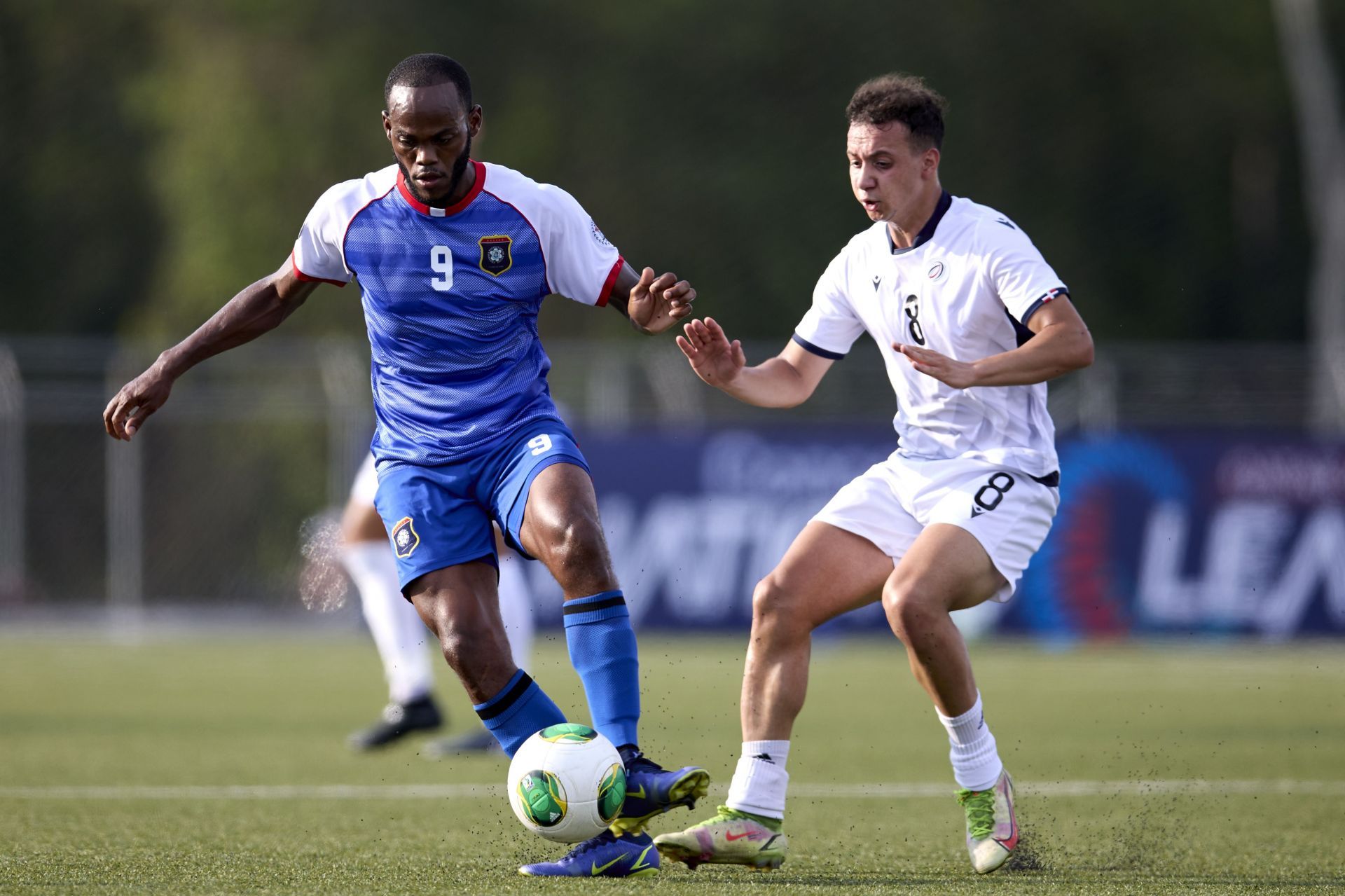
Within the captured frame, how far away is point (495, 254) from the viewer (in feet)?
16.8

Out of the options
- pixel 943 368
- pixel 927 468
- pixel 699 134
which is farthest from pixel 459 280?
pixel 699 134

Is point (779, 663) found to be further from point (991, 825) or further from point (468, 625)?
point (468, 625)

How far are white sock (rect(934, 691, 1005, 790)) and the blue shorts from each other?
133cm

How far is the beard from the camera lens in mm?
5027

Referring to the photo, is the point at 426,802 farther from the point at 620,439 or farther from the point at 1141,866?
the point at 620,439

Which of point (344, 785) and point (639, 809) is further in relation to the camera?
point (344, 785)

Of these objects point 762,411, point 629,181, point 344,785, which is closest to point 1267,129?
point 629,181

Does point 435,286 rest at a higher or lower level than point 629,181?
lower

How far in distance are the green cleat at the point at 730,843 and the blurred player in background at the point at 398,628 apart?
9.56ft

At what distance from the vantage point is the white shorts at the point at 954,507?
17.1 feet

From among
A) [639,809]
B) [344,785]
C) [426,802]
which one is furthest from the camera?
[344,785]

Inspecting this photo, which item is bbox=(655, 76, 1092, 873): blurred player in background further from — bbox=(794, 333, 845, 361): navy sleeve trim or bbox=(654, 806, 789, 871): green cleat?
bbox=(794, 333, 845, 361): navy sleeve trim

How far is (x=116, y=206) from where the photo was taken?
2764 cm

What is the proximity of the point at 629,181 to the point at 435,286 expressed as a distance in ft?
74.9
